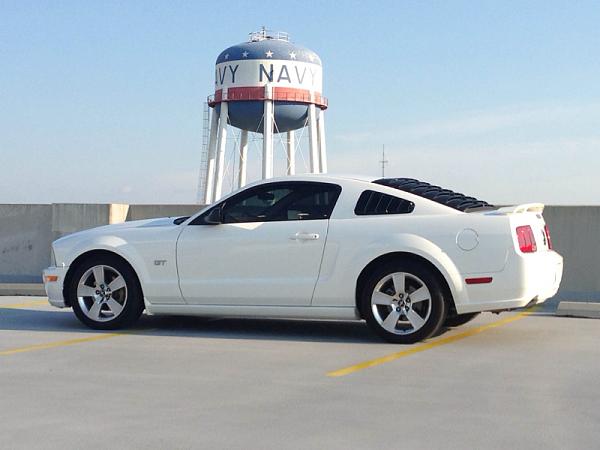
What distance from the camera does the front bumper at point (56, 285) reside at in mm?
9539

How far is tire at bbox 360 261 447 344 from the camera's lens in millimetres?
Result: 8273

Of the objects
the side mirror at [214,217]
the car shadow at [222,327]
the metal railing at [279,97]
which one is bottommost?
the car shadow at [222,327]

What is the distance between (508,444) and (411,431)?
543mm

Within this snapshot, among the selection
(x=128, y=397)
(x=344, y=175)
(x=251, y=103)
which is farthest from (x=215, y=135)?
(x=128, y=397)

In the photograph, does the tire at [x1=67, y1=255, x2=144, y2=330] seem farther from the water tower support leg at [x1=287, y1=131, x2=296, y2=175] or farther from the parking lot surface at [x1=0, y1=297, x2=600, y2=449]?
the water tower support leg at [x1=287, y1=131, x2=296, y2=175]

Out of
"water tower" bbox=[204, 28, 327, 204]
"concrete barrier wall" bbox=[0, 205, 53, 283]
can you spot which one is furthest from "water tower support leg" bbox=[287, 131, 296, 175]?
"concrete barrier wall" bbox=[0, 205, 53, 283]

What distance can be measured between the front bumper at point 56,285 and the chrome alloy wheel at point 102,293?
0.22m

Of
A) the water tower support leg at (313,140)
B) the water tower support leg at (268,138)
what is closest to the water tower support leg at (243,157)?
the water tower support leg at (268,138)

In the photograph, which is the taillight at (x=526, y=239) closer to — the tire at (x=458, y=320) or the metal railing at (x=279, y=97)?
the tire at (x=458, y=320)

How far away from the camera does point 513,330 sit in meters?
9.41

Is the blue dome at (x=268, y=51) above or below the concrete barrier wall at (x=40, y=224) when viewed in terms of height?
above

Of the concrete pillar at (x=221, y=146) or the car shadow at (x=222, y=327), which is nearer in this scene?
the car shadow at (x=222, y=327)

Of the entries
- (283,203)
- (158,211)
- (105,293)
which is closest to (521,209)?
(283,203)

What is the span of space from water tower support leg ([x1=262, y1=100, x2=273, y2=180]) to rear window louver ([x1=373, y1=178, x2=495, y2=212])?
120ft
